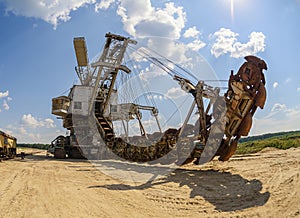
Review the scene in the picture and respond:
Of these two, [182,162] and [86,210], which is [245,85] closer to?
[182,162]

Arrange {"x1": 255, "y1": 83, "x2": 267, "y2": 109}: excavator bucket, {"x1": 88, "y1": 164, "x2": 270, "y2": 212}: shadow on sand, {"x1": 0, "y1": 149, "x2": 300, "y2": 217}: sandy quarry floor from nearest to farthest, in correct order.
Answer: {"x1": 0, "y1": 149, "x2": 300, "y2": 217}: sandy quarry floor
{"x1": 88, "y1": 164, "x2": 270, "y2": 212}: shadow on sand
{"x1": 255, "y1": 83, "x2": 267, "y2": 109}: excavator bucket

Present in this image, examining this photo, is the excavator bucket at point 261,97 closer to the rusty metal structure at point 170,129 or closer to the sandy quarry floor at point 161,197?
the rusty metal structure at point 170,129

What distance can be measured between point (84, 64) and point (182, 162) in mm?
22549

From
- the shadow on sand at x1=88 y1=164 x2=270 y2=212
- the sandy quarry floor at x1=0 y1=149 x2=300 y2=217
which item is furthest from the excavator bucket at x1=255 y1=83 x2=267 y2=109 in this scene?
the shadow on sand at x1=88 y1=164 x2=270 y2=212

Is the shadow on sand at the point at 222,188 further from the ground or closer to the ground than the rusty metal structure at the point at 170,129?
closer to the ground

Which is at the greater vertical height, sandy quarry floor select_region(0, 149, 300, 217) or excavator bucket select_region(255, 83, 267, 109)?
excavator bucket select_region(255, 83, 267, 109)

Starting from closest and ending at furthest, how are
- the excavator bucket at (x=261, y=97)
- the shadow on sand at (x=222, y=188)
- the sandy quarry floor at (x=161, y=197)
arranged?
the sandy quarry floor at (x=161, y=197) < the shadow on sand at (x=222, y=188) < the excavator bucket at (x=261, y=97)

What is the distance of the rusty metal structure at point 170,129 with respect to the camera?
11812 millimetres

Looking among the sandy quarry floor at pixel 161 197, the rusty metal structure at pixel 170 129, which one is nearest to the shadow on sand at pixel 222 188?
the sandy quarry floor at pixel 161 197

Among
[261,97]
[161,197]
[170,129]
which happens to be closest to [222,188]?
[161,197]

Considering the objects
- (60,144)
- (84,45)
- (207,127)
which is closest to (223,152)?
(207,127)

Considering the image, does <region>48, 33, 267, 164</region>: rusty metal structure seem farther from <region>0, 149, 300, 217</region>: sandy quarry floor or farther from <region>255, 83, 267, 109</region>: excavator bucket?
<region>0, 149, 300, 217</region>: sandy quarry floor

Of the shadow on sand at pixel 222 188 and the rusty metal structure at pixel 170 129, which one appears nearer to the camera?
the shadow on sand at pixel 222 188

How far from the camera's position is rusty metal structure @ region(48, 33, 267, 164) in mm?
11812
